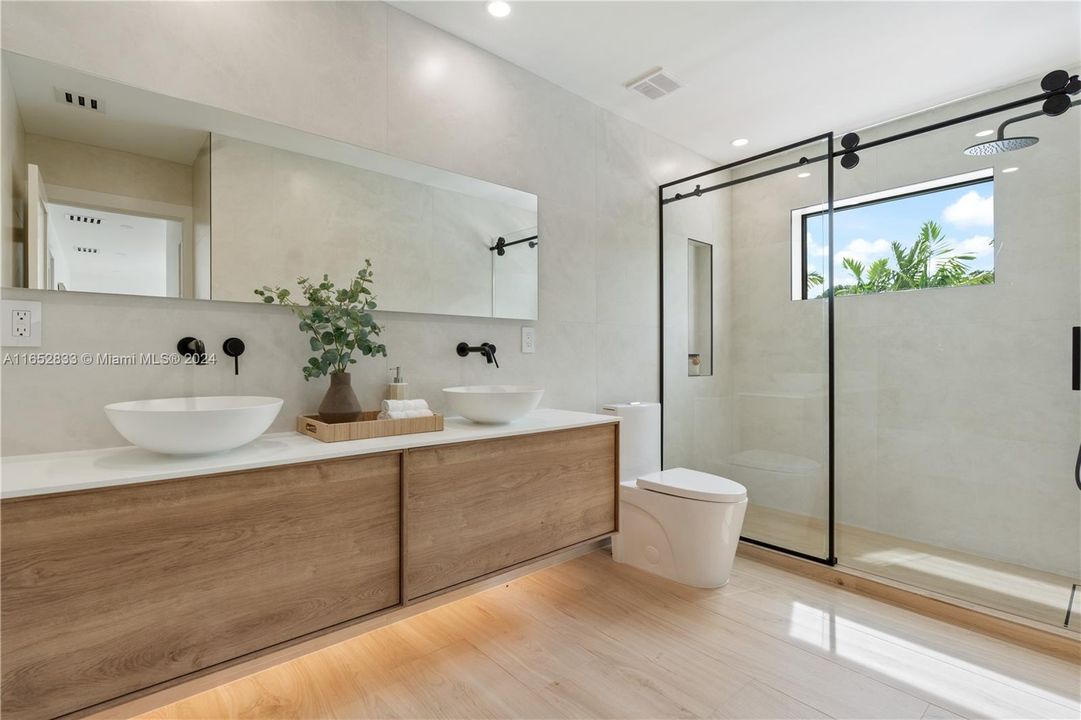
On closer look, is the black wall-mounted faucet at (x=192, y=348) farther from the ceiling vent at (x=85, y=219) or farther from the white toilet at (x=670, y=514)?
the white toilet at (x=670, y=514)

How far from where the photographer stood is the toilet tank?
2656 millimetres

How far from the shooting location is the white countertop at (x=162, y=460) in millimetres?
1071

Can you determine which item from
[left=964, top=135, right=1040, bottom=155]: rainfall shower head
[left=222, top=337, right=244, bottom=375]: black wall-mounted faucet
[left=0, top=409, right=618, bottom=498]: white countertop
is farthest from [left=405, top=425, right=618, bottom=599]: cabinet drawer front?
[left=964, top=135, right=1040, bottom=155]: rainfall shower head

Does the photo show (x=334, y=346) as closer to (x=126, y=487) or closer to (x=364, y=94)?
(x=126, y=487)

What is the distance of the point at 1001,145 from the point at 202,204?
2967mm

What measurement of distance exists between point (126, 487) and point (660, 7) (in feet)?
7.65

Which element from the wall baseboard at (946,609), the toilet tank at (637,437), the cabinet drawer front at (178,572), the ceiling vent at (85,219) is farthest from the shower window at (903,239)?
the ceiling vent at (85,219)

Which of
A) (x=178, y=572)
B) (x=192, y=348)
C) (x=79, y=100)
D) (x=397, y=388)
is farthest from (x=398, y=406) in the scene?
(x=79, y=100)

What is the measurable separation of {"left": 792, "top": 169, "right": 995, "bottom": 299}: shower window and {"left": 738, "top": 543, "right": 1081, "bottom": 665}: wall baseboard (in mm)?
1308

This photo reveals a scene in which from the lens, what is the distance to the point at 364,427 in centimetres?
158

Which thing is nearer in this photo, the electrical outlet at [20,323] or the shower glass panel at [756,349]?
the electrical outlet at [20,323]

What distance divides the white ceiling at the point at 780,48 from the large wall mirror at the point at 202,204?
0.74m

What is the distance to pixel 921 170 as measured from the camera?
227cm

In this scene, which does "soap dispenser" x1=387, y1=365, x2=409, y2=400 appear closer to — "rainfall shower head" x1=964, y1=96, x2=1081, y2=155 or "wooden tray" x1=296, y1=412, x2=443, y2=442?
"wooden tray" x1=296, y1=412, x2=443, y2=442
